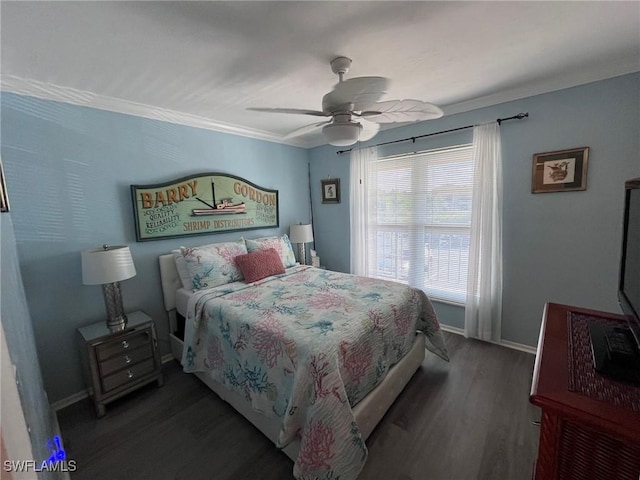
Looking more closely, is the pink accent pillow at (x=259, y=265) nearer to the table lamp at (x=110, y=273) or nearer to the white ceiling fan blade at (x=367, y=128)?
the table lamp at (x=110, y=273)

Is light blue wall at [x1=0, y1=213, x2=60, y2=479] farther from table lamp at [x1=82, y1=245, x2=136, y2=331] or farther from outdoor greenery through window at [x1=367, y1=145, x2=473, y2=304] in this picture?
outdoor greenery through window at [x1=367, y1=145, x2=473, y2=304]

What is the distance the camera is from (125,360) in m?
2.03

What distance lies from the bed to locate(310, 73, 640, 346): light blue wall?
1048 millimetres

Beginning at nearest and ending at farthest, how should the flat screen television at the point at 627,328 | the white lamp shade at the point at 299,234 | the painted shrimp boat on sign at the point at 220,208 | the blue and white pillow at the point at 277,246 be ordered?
the flat screen television at the point at 627,328
the painted shrimp boat on sign at the point at 220,208
the blue and white pillow at the point at 277,246
the white lamp shade at the point at 299,234

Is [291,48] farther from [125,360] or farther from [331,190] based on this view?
[125,360]

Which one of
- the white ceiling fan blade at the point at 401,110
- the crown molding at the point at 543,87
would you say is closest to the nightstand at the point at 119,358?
the white ceiling fan blade at the point at 401,110

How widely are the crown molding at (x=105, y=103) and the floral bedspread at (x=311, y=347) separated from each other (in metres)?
1.34

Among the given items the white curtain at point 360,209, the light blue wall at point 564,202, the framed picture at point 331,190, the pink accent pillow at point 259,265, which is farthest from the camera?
the framed picture at point 331,190

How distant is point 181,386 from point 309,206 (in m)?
2.80

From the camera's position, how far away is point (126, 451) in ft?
5.39

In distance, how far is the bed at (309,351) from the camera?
4.40ft

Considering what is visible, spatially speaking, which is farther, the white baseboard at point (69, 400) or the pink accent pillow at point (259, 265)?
the pink accent pillow at point (259, 265)

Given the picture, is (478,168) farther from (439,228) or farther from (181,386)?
(181,386)

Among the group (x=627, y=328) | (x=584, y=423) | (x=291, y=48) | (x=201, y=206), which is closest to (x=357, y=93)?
(x=291, y=48)
